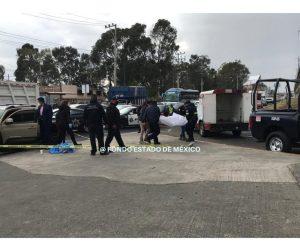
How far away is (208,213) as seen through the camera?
681 centimetres

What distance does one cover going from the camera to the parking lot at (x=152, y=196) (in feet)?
20.1

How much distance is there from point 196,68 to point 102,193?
349 ft

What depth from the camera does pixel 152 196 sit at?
809cm

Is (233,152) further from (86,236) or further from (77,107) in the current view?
(77,107)

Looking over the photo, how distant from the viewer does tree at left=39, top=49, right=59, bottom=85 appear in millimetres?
100875

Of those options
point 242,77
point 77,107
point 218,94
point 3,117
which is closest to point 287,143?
point 218,94

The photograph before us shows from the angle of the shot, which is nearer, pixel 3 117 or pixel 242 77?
pixel 3 117

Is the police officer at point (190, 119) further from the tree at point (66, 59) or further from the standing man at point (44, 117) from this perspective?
the tree at point (66, 59)

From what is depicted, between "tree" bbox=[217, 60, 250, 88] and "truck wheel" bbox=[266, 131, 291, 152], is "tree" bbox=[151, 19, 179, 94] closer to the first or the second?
"tree" bbox=[217, 60, 250, 88]

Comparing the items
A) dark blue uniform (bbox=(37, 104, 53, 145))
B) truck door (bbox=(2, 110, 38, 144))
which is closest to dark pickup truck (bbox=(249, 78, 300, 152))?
dark blue uniform (bbox=(37, 104, 53, 145))

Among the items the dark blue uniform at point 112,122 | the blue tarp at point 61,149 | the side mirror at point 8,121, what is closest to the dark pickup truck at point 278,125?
the dark blue uniform at point 112,122

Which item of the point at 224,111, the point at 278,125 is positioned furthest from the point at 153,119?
the point at 224,111

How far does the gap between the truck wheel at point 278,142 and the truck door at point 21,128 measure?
760cm

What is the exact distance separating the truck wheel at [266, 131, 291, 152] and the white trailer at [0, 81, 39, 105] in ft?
40.0
